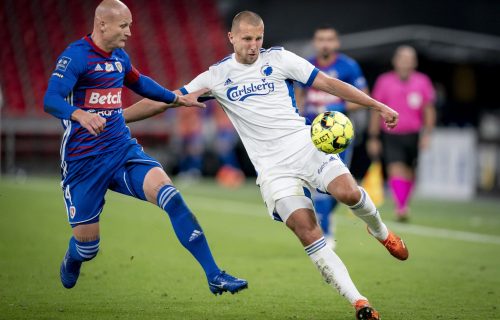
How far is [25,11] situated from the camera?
2425 centimetres

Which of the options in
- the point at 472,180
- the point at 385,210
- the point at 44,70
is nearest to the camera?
the point at 385,210

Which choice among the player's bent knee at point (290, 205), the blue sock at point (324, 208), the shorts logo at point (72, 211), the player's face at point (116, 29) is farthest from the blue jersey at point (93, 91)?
the blue sock at point (324, 208)

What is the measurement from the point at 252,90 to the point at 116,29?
1.17 metres

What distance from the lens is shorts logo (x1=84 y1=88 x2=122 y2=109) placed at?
6480 millimetres

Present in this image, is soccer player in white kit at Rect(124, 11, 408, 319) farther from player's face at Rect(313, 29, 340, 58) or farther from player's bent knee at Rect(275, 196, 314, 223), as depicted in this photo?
player's face at Rect(313, 29, 340, 58)

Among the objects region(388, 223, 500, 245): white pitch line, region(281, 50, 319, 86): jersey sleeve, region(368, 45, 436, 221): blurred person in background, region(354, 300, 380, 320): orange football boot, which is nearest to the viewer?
region(354, 300, 380, 320): orange football boot

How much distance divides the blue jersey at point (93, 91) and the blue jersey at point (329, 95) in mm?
3582

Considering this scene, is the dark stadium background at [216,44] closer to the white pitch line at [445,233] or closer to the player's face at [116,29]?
the white pitch line at [445,233]

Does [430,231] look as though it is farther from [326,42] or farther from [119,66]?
[119,66]

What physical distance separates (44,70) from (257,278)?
1718 centimetres

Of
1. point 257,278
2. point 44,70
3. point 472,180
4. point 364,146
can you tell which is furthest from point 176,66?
point 257,278

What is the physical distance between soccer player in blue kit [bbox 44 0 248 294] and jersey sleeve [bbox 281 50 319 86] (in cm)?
76

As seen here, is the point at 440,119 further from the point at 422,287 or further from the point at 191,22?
the point at 422,287

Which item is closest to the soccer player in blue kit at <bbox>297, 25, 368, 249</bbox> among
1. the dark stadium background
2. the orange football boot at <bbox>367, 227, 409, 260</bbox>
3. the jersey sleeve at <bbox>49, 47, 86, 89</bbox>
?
the orange football boot at <bbox>367, 227, 409, 260</bbox>
